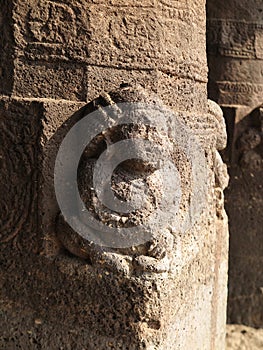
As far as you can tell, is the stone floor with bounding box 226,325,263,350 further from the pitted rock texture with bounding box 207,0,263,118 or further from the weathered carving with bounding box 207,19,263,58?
the weathered carving with bounding box 207,19,263,58

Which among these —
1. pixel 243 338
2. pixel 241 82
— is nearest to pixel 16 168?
pixel 241 82

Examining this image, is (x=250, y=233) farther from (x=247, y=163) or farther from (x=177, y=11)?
(x=177, y=11)

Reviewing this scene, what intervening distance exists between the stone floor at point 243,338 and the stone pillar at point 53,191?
5.87 ft

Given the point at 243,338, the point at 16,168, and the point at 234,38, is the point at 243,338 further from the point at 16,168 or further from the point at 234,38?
the point at 16,168

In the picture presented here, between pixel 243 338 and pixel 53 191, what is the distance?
241 centimetres

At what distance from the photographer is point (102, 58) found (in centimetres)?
212

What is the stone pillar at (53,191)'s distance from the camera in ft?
6.55

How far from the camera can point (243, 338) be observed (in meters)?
3.98

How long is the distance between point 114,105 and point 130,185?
0.94ft

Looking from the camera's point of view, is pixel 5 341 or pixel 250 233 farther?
pixel 250 233

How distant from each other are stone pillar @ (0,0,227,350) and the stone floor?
1.79 meters

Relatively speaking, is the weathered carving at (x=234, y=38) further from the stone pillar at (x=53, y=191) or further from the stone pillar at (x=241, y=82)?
the stone pillar at (x=53, y=191)

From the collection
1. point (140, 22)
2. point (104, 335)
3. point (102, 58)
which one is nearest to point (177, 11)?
point (140, 22)

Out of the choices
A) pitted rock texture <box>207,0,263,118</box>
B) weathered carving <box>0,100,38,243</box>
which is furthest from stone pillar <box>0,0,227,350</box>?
pitted rock texture <box>207,0,263,118</box>
